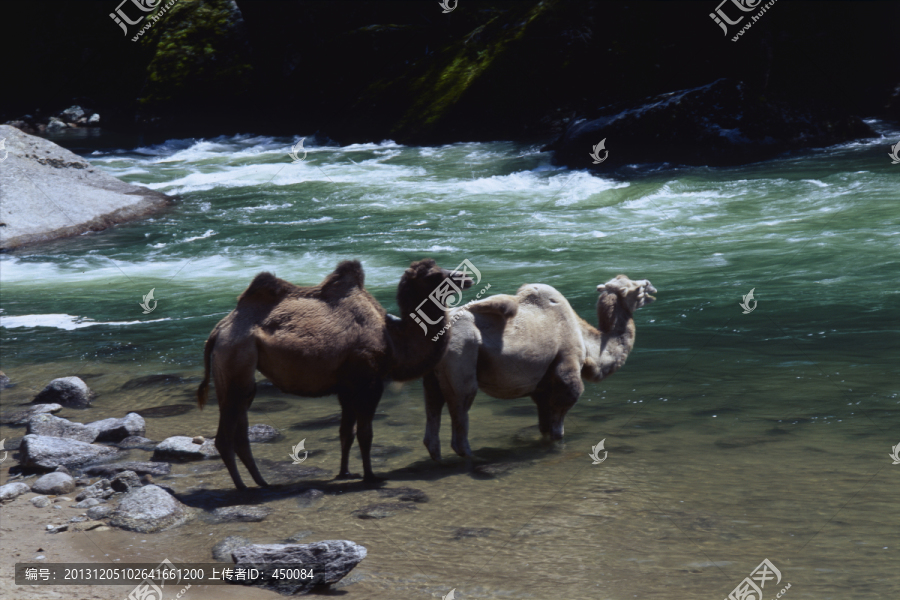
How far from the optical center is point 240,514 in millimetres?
6207

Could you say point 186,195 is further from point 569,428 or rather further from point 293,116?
point 569,428

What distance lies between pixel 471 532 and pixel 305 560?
1.36 meters

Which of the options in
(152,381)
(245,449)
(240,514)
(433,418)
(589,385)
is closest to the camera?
(240,514)

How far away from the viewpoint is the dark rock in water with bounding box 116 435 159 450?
7.99 meters

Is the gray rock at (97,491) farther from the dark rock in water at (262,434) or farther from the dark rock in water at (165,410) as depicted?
the dark rock in water at (165,410)

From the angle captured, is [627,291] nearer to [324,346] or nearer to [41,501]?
[324,346]

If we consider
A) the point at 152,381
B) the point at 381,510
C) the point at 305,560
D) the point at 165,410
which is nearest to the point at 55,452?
the point at 165,410

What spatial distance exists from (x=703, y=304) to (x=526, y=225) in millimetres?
6944

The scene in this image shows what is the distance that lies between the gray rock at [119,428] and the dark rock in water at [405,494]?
300cm

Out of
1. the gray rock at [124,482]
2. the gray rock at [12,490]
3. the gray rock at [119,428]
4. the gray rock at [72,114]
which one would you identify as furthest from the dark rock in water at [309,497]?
the gray rock at [72,114]

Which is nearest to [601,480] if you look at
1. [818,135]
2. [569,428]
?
[569,428]

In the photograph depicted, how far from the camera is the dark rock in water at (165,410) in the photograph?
9.10m

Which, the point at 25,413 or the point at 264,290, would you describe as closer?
the point at 264,290

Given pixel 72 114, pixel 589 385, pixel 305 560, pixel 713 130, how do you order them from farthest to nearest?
pixel 72 114, pixel 713 130, pixel 589 385, pixel 305 560
